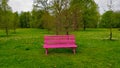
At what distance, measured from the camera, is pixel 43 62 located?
29.5 feet

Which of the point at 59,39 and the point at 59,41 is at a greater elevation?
the point at 59,39

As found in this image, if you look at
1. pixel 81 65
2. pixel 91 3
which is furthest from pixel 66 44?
pixel 91 3

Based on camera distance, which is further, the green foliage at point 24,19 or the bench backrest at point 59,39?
the green foliage at point 24,19

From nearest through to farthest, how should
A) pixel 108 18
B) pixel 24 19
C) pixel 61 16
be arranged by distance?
pixel 61 16 < pixel 108 18 < pixel 24 19

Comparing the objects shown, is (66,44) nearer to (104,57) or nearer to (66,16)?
(104,57)

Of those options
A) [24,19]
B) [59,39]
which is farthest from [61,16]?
[24,19]

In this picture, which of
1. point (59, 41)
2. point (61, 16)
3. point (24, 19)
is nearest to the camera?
point (59, 41)

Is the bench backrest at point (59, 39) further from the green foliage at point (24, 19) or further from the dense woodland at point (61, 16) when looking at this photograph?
the green foliage at point (24, 19)

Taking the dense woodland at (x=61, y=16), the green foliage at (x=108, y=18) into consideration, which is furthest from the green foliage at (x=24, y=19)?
the green foliage at (x=108, y=18)

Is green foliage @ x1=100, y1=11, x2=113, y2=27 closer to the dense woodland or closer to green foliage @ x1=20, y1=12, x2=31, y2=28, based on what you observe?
the dense woodland

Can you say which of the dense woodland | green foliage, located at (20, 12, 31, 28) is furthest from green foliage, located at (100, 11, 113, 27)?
green foliage, located at (20, 12, 31, 28)

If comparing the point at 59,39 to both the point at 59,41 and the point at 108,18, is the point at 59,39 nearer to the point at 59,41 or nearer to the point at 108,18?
the point at 59,41

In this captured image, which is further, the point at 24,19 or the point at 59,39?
the point at 24,19

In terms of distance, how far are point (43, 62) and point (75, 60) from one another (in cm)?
144
